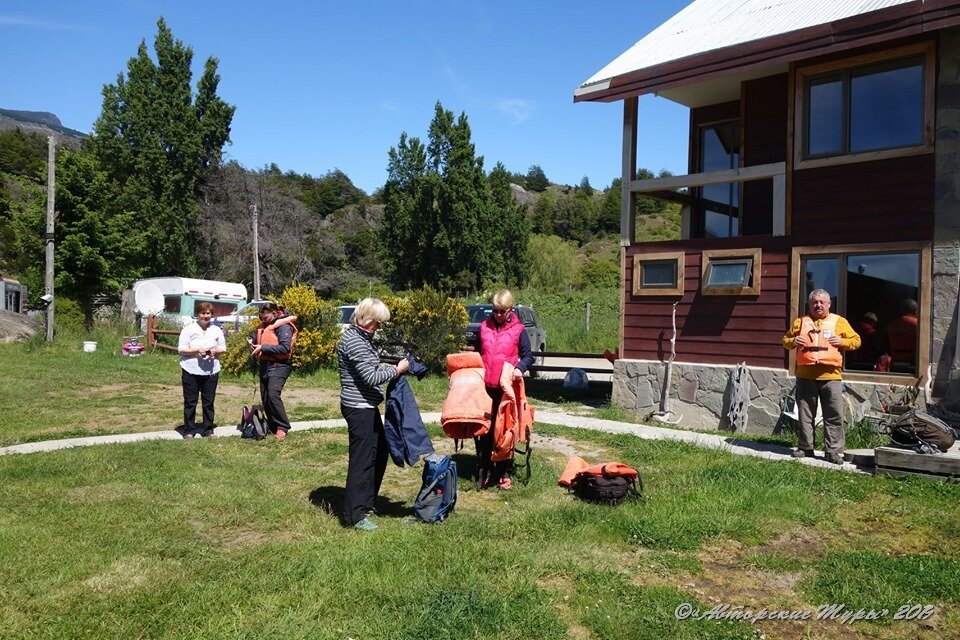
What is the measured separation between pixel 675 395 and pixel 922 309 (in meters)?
3.83

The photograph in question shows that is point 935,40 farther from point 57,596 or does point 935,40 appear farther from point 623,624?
point 57,596

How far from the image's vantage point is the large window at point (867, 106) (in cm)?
984

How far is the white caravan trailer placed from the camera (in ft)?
85.4

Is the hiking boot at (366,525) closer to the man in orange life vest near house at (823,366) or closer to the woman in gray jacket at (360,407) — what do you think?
the woman in gray jacket at (360,407)

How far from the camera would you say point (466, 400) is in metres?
6.43

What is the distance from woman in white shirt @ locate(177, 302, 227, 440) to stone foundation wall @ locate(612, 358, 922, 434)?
21.9 ft

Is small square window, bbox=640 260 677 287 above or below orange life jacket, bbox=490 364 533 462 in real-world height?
above

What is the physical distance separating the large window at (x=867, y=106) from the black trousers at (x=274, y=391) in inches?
316

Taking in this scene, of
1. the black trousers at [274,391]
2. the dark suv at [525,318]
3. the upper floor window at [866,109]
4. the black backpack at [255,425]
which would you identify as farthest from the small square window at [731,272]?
the dark suv at [525,318]

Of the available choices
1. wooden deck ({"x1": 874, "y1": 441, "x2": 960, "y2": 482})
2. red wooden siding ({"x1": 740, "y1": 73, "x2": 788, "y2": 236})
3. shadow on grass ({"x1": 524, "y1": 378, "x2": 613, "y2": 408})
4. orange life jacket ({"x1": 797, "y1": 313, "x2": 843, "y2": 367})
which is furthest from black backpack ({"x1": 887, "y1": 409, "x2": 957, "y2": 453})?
shadow on grass ({"x1": 524, "y1": 378, "x2": 613, "y2": 408})

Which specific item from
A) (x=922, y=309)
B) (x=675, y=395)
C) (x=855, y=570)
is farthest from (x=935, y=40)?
(x=855, y=570)

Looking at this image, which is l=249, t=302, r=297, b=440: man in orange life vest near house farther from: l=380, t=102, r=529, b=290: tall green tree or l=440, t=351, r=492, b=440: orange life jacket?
l=380, t=102, r=529, b=290: tall green tree

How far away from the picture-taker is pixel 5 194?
162ft

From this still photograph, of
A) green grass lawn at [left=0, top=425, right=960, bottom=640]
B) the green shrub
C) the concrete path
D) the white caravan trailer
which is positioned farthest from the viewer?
the white caravan trailer
